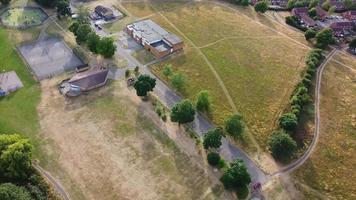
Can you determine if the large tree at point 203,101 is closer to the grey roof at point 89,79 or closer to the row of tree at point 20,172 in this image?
the grey roof at point 89,79

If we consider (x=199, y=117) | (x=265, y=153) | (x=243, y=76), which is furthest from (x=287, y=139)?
(x=243, y=76)

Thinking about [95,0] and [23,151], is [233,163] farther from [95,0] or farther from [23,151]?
[95,0]

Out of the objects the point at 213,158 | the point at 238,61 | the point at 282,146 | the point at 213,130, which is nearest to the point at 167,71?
the point at 238,61

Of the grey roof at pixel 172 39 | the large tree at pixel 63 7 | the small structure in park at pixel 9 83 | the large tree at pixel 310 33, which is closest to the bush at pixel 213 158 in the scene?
the grey roof at pixel 172 39

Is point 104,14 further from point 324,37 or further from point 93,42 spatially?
point 324,37

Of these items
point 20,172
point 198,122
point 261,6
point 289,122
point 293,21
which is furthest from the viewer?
point 261,6

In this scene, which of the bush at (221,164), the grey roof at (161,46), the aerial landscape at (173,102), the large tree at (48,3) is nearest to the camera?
the aerial landscape at (173,102)
